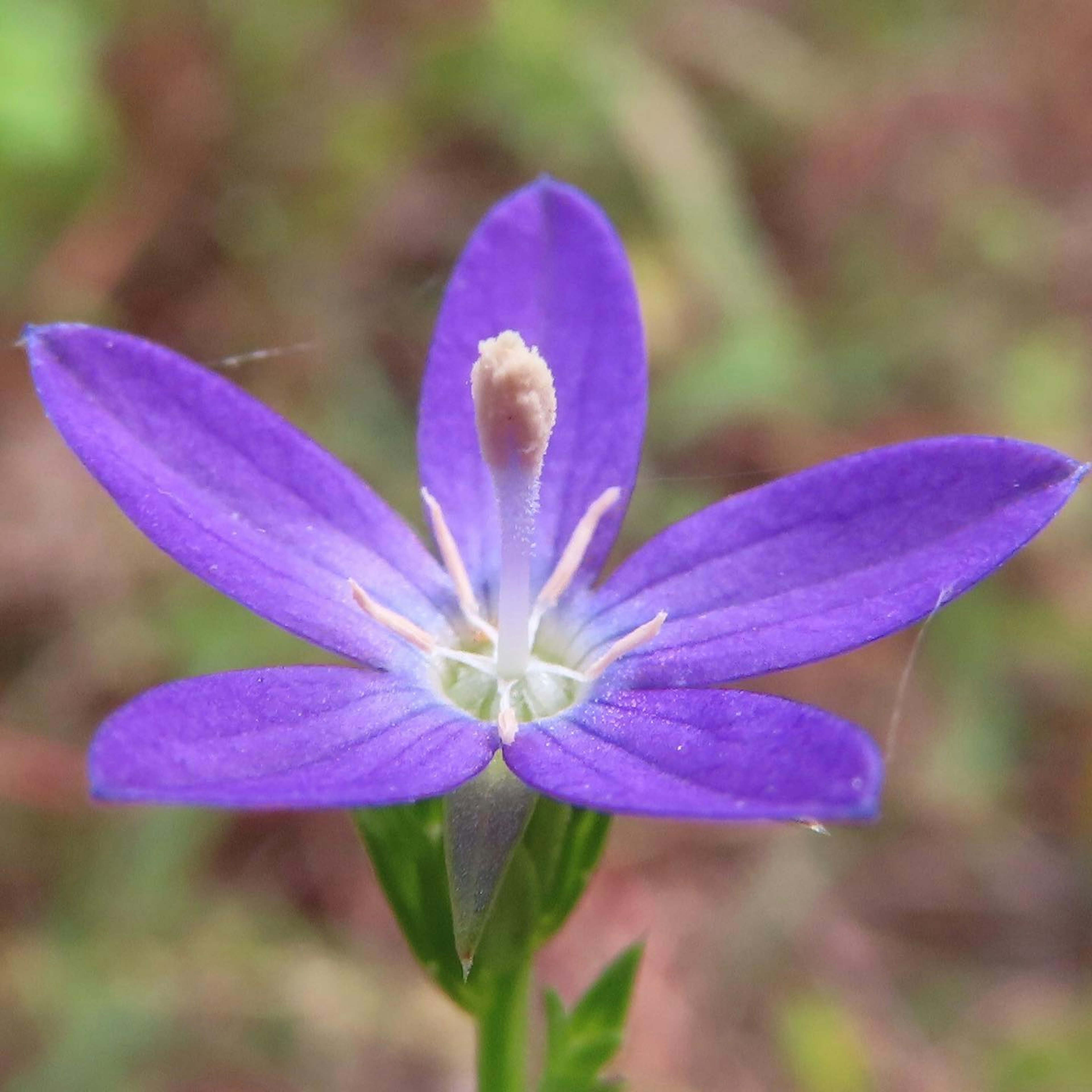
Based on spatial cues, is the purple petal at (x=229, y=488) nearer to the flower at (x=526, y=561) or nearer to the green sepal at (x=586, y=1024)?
the flower at (x=526, y=561)

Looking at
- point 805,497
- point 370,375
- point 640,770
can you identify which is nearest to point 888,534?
point 805,497

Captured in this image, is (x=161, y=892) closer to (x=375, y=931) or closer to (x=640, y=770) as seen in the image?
(x=375, y=931)

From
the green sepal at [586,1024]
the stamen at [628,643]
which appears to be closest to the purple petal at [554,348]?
the stamen at [628,643]

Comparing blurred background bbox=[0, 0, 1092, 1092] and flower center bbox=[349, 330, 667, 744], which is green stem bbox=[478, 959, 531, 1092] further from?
blurred background bbox=[0, 0, 1092, 1092]

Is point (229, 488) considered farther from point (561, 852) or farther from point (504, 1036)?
point (504, 1036)

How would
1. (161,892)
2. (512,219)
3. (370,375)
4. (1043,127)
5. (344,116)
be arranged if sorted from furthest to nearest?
(1043,127) → (344,116) → (370,375) → (161,892) → (512,219)

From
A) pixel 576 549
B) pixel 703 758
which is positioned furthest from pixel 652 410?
pixel 703 758

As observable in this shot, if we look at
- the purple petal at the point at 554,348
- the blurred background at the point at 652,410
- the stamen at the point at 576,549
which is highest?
the purple petal at the point at 554,348
